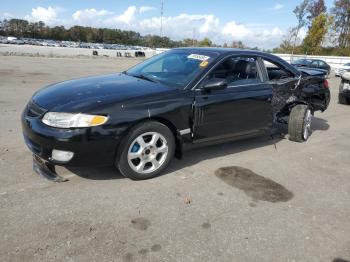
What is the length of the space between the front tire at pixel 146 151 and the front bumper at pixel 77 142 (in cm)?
16

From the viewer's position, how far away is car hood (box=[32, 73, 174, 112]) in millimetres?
3791

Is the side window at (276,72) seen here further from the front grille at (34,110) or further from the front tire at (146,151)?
the front grille at (34,110)

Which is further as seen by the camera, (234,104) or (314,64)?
(314,64)

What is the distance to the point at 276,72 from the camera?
603cm

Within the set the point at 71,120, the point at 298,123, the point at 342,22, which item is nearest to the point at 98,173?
the point at 71,120

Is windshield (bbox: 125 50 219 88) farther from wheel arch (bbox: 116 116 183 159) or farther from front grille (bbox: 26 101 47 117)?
front grille (bbox: 26 101 47 117)

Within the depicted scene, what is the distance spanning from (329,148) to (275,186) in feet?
7.73

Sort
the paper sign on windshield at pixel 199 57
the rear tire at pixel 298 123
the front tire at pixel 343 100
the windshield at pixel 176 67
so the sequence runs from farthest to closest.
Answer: the front tire at pixel 343 100 < the rear tire at pixel 298 123 < the paper sign on windshield at pixel 199 57 < the windshield at pixel 176 67

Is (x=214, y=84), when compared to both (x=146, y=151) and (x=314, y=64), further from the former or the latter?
(x=314, y=64)

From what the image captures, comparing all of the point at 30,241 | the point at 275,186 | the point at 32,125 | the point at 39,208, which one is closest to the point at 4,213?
the point at 39,208

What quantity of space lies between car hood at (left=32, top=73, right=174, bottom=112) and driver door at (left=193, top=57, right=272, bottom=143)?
59 cm

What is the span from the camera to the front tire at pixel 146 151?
395 cm

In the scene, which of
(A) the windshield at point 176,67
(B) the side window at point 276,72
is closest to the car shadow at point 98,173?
(A) the windshield at point 176,67

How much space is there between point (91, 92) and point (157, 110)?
31.7 inches
